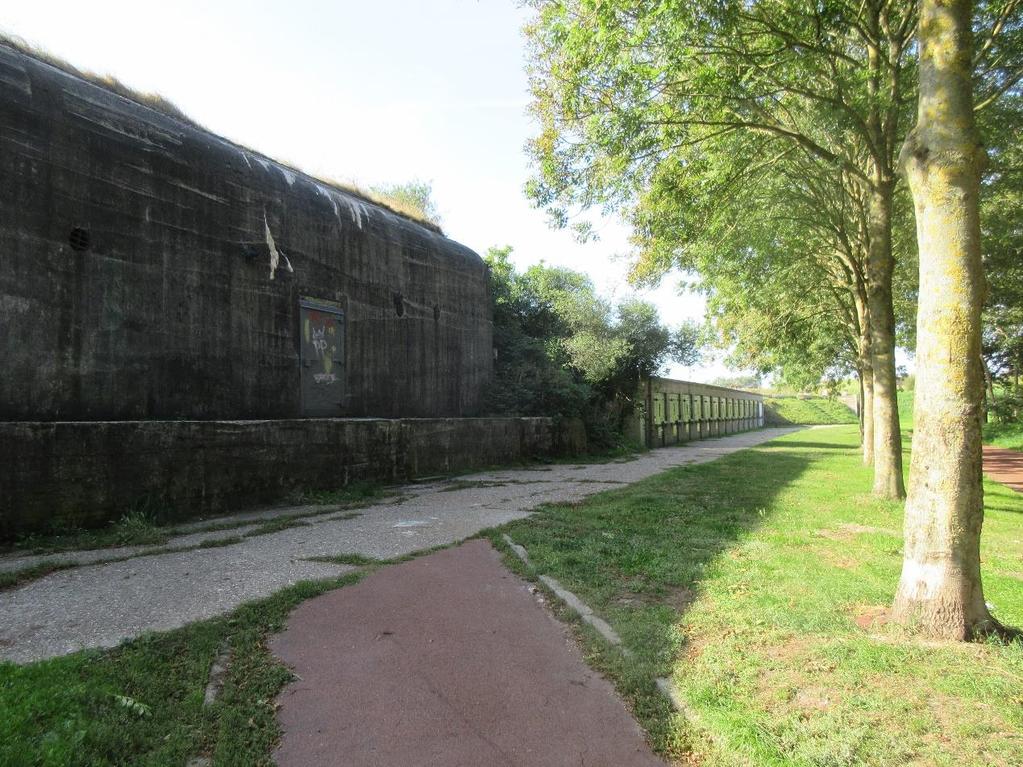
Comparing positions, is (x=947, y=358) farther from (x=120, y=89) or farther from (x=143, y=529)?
(x=120, y=89)

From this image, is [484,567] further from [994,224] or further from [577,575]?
[994,224]

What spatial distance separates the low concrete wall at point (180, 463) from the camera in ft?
20.8

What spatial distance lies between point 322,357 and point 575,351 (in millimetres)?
10179

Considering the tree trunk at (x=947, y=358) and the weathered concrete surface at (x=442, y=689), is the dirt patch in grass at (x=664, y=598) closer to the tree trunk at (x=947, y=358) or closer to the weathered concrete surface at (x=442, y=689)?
the weathered concrete surface at (x=442, y=689)

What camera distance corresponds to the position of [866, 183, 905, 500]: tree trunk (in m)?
9.51

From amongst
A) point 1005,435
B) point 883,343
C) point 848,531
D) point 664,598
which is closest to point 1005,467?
point 883,343

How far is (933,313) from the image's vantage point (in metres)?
3.94

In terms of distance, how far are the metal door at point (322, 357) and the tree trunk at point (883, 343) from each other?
9.72 m

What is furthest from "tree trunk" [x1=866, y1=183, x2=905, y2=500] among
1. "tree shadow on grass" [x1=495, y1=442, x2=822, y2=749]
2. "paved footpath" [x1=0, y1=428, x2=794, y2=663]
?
"paved footpath" [x1=0, y1=428, x2=794, y2=663]

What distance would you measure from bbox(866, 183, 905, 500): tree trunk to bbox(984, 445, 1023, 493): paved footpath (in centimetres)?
574

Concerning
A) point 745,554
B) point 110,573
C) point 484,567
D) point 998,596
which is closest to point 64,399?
point 110,573

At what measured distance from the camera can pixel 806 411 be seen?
81.5 meters

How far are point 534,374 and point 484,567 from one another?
13.4 m

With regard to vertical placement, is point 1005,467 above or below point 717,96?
below
